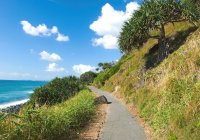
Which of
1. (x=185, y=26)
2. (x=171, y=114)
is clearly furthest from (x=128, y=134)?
(x=185, y=26)

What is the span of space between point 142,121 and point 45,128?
678 cm

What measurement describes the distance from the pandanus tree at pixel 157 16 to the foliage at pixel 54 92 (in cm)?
1067

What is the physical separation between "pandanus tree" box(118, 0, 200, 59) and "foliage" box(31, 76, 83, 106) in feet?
35.0

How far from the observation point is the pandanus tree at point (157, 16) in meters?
29.0

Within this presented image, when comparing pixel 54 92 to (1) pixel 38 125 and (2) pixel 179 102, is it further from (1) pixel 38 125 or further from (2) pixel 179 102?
(1) pixel 38 125

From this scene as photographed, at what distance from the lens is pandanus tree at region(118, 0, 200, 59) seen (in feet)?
95.2

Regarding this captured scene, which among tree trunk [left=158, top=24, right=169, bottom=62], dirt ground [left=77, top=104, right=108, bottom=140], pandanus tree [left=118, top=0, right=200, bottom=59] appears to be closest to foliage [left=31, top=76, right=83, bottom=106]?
pandanus tree [left=118, top=0, right=200, bottom=59]

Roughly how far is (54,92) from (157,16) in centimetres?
1461

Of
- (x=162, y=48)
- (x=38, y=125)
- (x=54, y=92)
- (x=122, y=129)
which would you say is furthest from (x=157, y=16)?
(x=38, y=125)

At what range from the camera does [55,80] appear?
40.6 meters

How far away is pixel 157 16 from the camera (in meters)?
28.9

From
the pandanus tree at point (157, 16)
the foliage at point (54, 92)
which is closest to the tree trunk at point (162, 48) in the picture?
the pandanus tree at point (157, 16)

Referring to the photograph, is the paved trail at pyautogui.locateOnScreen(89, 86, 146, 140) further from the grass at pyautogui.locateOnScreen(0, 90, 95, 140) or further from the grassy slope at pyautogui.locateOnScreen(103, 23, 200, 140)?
the grass at pyautogui.locateOnScreen(0, 90, 95, 140)

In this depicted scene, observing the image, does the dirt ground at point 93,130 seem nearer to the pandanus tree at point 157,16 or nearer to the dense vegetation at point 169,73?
the dense vegetation at point 169,73
